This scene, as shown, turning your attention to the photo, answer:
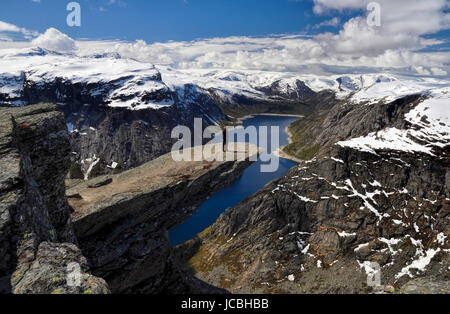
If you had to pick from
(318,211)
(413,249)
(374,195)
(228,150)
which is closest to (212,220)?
(318,211)

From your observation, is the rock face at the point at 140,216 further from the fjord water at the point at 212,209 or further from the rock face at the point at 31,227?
the fjord water at the point at 212,209

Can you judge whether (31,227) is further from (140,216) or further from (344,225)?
(344,225)

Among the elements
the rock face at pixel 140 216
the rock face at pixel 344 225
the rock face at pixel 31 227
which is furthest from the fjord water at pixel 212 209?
the rock face at pixel 31 227

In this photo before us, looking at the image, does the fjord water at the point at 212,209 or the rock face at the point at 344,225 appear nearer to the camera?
the rock face at the point at 344,225

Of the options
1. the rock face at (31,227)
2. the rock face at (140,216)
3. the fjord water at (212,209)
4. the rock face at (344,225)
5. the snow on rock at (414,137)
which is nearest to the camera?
the rock face at (31,227)

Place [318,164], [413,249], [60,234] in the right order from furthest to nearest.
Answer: [318,164]
[413,249]
[60,234]
